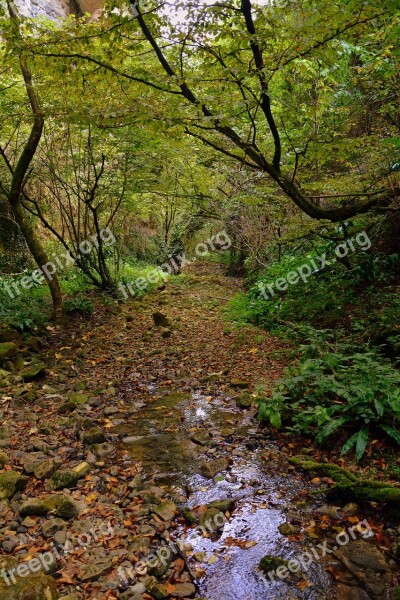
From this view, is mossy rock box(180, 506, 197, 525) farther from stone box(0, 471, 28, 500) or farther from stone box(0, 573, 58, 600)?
stone box(0, 471, 28, 500)

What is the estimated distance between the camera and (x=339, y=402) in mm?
4480

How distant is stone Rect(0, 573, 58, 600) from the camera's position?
7.60ft

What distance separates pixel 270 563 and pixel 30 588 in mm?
1590

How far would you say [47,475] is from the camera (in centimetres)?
377

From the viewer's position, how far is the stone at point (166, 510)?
3316mm

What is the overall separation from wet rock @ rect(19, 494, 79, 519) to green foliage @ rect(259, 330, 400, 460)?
2379 millimetres

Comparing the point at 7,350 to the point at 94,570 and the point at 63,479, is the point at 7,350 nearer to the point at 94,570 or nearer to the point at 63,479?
the point at 63,479

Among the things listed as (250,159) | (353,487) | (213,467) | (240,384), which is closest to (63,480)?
(213,467)

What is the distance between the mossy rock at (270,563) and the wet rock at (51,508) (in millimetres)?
1556

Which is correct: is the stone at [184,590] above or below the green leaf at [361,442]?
above

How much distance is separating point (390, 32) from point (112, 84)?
135 inches

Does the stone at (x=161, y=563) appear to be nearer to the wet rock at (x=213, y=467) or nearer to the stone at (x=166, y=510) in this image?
the stone at (x=166, y=510)

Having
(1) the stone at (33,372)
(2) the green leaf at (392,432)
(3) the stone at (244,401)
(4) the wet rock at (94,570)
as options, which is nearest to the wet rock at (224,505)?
(4) the wet rock at (94,570)

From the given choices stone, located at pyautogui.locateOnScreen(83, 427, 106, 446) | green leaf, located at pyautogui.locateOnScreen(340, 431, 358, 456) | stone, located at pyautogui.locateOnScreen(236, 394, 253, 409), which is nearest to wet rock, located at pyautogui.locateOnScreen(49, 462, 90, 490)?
stone, located at pyautogui.locateOnScreen(83, 427, 106, 446)
